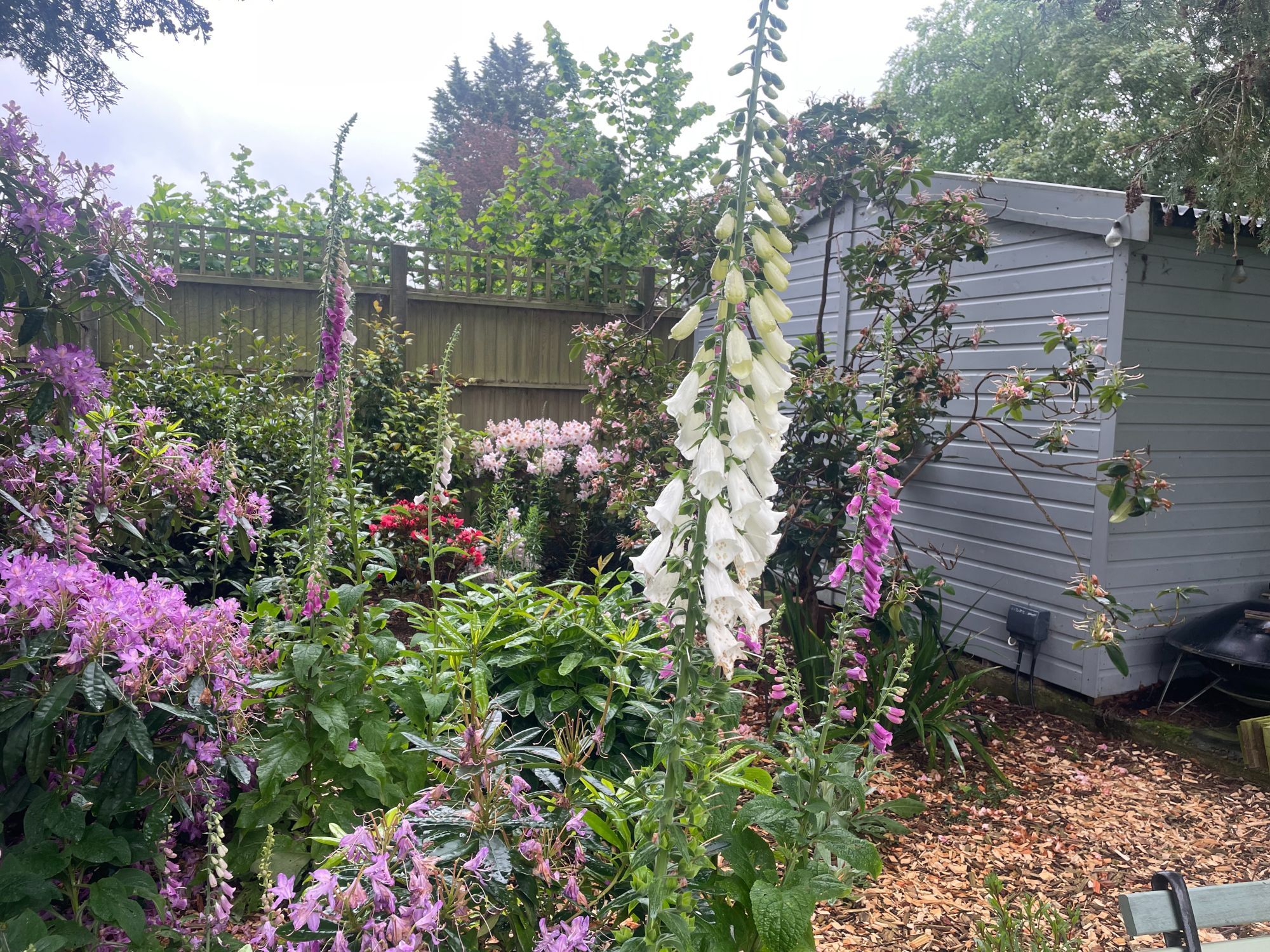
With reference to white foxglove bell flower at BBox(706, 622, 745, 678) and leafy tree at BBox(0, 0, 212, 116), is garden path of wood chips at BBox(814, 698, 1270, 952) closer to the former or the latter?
white foxglove bell flower at BBox(706, 622, 745, 678)

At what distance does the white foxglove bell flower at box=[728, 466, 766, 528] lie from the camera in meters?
1.42

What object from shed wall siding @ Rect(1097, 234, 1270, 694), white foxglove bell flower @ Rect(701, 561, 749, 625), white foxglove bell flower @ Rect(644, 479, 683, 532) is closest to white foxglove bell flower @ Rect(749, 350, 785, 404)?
white foxglove bell flower @ Rect(644, 479, 683, 532)

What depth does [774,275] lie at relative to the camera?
1482mm

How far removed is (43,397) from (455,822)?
171cm

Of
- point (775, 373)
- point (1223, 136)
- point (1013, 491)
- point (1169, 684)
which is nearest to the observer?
point (775, 373)

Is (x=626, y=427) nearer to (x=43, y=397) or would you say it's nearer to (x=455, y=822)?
(x=43, y=397)

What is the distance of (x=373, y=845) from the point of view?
4.69 ft

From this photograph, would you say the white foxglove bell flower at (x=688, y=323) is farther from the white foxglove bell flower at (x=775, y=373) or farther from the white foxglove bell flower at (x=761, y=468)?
the white foxglove bell flower at (x=761, y=468)

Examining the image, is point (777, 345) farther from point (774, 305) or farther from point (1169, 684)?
point (1169, 684)

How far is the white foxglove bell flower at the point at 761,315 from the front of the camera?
1.45m

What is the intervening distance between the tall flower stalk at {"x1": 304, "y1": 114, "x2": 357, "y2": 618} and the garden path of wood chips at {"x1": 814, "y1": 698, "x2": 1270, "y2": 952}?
1.95 meters

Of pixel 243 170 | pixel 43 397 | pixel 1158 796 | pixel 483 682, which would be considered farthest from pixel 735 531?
pixel 243 170

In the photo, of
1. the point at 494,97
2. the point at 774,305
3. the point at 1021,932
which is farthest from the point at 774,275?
the point at 494,97

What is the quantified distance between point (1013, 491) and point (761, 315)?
4172 mm
